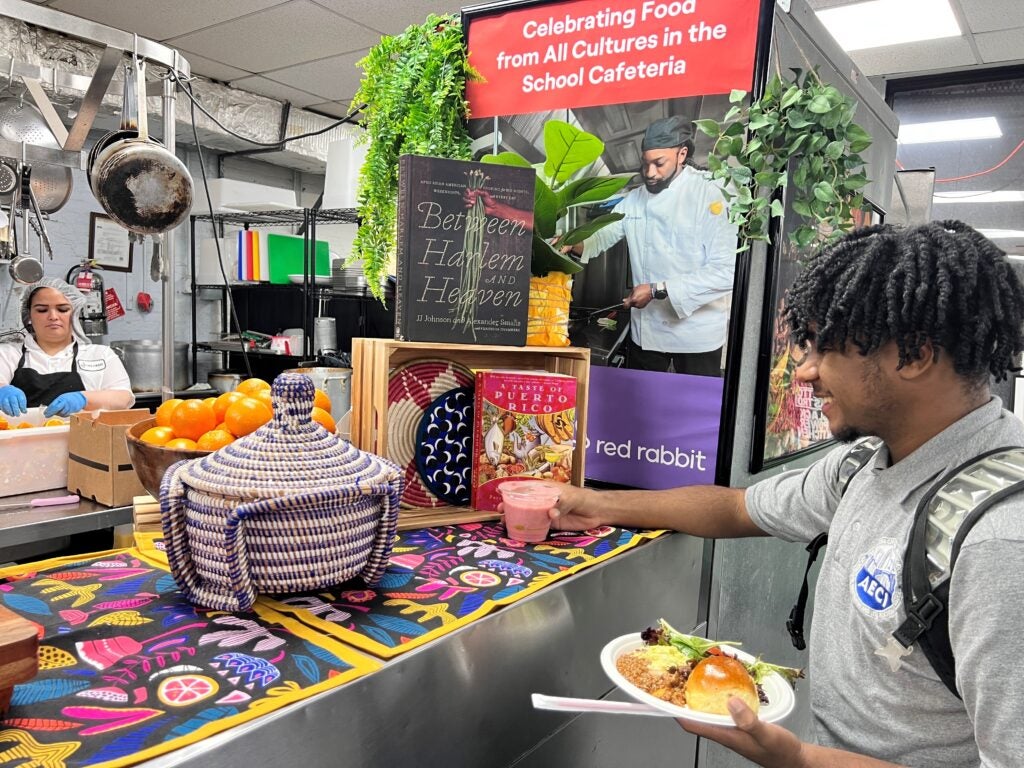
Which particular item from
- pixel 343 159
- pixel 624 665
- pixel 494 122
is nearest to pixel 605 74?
pixel 494 122

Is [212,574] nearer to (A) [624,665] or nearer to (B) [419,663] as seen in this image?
(B) [419,663]

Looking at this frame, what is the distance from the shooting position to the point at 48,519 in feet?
6.72

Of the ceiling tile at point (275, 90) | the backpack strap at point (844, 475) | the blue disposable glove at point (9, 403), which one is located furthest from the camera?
the ceiling tile at point (275, 90)

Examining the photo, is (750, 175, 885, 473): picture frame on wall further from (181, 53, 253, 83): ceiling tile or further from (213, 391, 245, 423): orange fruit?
(181, 53, 253, 83): ceiling tile

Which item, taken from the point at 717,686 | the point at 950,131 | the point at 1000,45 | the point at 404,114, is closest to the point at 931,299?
the point at 717,686

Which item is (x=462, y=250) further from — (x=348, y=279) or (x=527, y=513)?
(x=348, y=279)

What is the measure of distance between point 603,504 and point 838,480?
0.43 m

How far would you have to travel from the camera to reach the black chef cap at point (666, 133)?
168cm

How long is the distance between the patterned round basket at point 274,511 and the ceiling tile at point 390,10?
3867mm

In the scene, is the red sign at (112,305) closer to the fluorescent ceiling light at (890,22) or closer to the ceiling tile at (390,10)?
the ceiling tile at (390,10)

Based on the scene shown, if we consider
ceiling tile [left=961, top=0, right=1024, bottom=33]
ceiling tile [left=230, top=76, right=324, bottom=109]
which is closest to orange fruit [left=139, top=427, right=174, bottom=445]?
ceiling tile [left=961, top=0, right=1024, bottom=33]

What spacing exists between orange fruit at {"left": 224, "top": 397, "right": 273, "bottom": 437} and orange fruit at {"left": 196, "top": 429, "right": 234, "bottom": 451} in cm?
1

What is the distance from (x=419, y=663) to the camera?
914mm

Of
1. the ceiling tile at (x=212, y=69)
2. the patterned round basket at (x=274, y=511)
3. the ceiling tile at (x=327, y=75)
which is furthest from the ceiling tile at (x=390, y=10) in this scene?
the patterned round basket at (x=274, y=511)
